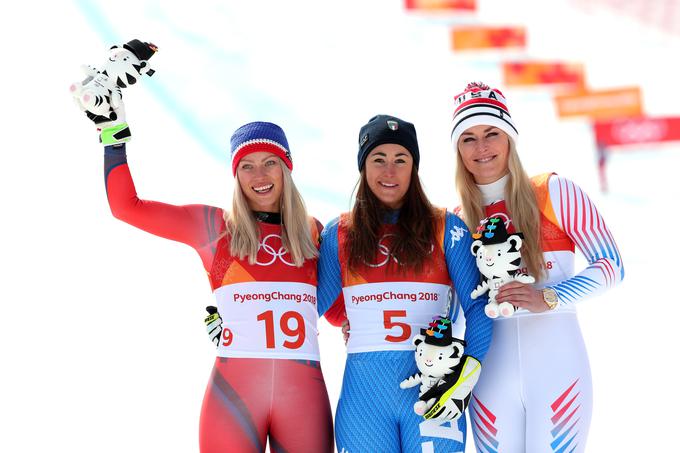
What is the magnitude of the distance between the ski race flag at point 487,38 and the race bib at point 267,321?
18220mm

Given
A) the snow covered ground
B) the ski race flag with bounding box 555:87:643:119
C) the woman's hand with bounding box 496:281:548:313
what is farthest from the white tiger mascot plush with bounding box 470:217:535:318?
the ski race flag with bounding box 555:87:643:119

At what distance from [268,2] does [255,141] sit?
47.2ft

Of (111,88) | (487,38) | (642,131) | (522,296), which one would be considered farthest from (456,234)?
(487,38)

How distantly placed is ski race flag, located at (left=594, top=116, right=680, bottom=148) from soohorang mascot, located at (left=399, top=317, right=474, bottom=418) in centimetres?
1633

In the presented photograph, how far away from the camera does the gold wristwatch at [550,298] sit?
10.0 feet

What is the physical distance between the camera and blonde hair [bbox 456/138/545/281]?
322cm

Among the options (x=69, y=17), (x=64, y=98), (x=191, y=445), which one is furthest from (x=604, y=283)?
(x=69, y=17)

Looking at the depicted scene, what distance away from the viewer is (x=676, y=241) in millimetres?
12938

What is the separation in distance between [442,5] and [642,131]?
6732 mm

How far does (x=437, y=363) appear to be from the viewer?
292 centimetres

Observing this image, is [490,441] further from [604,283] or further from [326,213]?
[326,213]

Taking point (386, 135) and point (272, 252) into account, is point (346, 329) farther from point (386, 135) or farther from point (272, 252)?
point (386, 135)

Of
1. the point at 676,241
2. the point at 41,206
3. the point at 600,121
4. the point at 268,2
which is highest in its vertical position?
the point at 268,2

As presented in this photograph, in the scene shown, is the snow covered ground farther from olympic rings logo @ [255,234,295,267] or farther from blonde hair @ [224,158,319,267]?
olympic rings logo @ [255,234,295,267]
